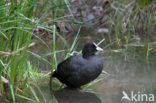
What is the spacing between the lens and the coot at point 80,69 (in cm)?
414

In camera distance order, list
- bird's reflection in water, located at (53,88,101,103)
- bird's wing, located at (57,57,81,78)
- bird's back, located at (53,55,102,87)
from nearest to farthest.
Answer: bird's reflection in water, located at (53,88,101,103), bird's back, located at (53,55,102,87), bird's wing, located at (57,57,81,78)

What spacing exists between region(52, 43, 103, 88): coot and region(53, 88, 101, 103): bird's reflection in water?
86mm

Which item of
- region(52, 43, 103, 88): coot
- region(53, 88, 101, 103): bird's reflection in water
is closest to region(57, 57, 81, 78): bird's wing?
region(52, 43, 103, 88): coot

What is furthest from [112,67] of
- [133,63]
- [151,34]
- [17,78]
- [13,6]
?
[151,34]

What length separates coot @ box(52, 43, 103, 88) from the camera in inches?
163

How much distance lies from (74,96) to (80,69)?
0.34 meters

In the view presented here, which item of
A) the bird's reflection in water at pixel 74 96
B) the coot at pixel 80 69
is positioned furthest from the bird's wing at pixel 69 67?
the bird's reflection in water at pixel 74 96

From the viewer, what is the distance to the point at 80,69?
4.18m

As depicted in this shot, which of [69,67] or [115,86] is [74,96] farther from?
[115,86]

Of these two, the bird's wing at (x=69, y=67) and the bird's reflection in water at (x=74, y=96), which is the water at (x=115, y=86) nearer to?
the bird's reflection in water at (x=74, y=96)

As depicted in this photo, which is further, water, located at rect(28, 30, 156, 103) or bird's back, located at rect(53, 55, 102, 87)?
bird's back, located at rect(53, 55, 102, 87)

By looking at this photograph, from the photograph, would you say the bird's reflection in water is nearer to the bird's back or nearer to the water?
the water

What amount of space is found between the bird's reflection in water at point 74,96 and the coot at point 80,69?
0.09 m

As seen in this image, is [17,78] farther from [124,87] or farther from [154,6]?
[154,6]
